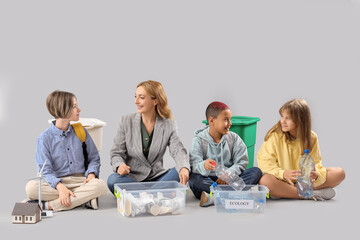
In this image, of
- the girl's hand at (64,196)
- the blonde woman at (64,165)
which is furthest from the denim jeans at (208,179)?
the girl's hand at (64,196)

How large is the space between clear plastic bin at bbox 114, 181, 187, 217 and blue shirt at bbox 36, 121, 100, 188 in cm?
37

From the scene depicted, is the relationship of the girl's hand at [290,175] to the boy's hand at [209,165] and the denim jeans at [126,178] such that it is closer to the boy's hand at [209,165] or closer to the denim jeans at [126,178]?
the boy's hand at [209,165]

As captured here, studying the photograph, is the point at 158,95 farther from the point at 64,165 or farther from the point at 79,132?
the point at 64,165

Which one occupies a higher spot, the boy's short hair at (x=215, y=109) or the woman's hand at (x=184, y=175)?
the boy's short hair at (x=215, y=109)

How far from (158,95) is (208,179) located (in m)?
0.80

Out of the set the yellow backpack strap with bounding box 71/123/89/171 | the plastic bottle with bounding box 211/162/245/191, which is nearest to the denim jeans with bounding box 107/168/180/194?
the yellow backpack strap with bounding box 71/123/89/171

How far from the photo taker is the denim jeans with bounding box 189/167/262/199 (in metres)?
5.19

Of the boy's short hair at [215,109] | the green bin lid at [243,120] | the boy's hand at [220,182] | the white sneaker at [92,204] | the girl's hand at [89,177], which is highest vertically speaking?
the boy's short hair at [215,109]

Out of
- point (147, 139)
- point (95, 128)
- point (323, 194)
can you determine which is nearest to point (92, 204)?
point (147, 139)

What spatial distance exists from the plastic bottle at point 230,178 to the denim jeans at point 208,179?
57 millimetres

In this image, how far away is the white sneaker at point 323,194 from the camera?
5.25 meters

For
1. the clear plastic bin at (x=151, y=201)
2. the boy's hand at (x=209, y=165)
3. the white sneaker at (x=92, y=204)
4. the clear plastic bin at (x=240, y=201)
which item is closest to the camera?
the clear plastic bin at (x=151, y=201)

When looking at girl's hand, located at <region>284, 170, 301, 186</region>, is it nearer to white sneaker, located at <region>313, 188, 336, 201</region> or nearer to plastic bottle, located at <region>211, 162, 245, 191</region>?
white sneaker, located at <region>313, 188, 336, 201</region>

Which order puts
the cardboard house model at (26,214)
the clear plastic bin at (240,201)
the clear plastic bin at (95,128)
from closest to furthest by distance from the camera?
the cardboard house model at (26,214)
the clear plastic bin at (240,201)
the clear plastic bin at (95,128)
